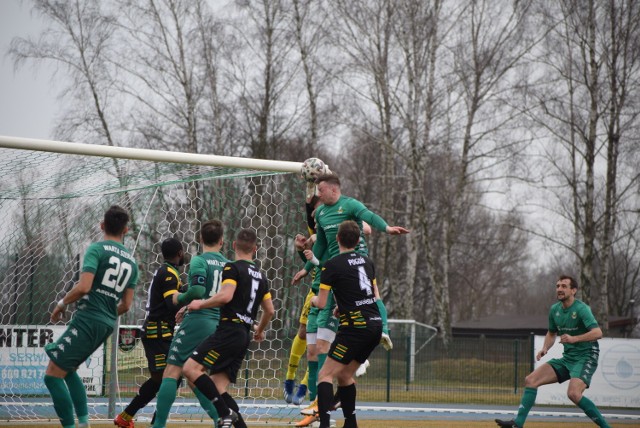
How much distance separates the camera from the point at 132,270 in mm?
8109

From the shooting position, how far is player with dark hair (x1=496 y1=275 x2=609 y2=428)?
11.3 m

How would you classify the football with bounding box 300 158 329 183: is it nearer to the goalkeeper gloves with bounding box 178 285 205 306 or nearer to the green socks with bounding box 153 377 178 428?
the goalkeeper gloves with bounding box 178 285 205 306

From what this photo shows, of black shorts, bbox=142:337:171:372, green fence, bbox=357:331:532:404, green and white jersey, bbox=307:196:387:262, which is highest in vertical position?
green and white jersey, bbox=307:196:387:262

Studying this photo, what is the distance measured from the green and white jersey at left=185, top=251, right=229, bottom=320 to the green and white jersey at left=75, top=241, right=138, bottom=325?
82 cm

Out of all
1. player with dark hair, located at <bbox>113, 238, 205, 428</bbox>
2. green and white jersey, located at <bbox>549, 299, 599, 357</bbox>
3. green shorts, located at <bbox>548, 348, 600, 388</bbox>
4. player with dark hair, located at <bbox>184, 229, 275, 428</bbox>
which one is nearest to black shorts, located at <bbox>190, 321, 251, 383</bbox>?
player with dark hair, located at <bbox>184, 229, 275, 428</bbox>

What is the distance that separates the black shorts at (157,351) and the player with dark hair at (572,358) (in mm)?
4680

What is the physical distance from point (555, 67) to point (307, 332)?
2096 cm

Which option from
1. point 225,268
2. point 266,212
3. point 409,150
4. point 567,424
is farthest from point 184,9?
point 225,268

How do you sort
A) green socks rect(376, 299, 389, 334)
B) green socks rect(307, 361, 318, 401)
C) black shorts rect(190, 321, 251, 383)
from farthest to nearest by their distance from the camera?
1. green socks rect(307, 361, 318, 401)
2. green socks rect(376, 299, 389, 334)
3. black shorts rect(190, 321, 251, 383)

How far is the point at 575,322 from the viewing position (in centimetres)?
1167

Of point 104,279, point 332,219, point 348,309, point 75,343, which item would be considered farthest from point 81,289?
point 332,219

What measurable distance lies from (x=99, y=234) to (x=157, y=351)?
381 cm

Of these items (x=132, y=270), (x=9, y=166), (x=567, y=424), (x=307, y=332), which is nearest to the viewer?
(x=132, y=270)

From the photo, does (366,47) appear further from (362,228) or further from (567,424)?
(362,228)
